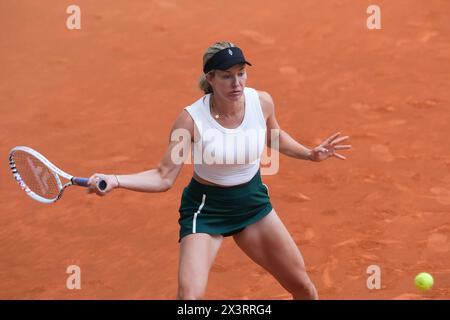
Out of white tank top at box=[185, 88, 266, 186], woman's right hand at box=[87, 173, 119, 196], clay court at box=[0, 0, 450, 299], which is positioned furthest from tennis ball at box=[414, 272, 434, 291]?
woman's right hand at box=[87, 173, 119, 196]

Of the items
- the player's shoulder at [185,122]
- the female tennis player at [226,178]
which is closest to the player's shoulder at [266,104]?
the female tennis player at [226,178]

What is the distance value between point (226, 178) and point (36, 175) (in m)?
1.20

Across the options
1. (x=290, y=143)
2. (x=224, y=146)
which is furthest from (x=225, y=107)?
(x=290, y=143)

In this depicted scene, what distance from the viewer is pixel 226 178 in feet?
19.2

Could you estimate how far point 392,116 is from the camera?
997cm

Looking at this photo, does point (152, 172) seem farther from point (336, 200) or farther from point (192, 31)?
point (192, 31)

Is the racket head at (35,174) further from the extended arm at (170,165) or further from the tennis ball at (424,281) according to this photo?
the tennis ball at (424,281)

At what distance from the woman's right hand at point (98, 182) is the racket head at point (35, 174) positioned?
0.49 metres

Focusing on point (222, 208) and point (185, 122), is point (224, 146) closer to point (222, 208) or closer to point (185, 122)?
point (185, 122)

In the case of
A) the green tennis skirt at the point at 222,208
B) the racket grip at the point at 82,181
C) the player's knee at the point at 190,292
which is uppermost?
the racket grip at the point at 82,181

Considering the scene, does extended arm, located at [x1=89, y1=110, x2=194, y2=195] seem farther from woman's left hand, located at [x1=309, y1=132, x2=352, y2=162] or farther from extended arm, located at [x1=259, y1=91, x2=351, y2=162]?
woman's left hand, located at [x1=309, y1=132, x2=352, y2=162]

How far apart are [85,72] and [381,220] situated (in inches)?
183

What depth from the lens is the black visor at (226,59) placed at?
5.68m

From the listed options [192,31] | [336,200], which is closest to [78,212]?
[336,200]
